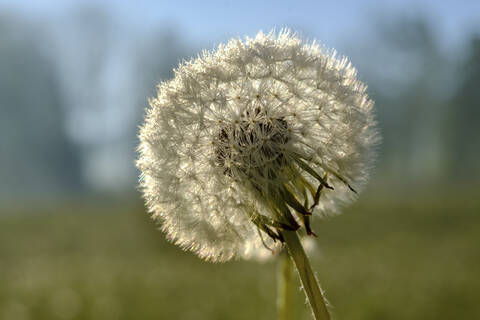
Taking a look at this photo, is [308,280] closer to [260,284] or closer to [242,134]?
[242,134]

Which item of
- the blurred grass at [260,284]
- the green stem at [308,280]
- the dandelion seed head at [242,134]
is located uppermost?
the blurred grass at [260,284]

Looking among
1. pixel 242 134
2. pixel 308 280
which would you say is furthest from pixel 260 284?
pixel 308 280

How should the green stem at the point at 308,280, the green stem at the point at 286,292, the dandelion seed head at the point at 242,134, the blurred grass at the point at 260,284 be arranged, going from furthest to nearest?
the blurred grass at the point at 260,284
the green stem at the point at 286,292
the dandelion seed head at the point at 242,134
the green stem at the point at 308,280

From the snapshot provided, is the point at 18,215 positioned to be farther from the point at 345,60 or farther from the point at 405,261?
the point at 345,60

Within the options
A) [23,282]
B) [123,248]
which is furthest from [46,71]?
[23,282]

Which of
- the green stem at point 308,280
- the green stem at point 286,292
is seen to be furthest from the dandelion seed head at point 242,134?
the green stem at point 286,292

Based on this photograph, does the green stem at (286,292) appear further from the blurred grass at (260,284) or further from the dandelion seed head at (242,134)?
the blurred grass at (260,284)
